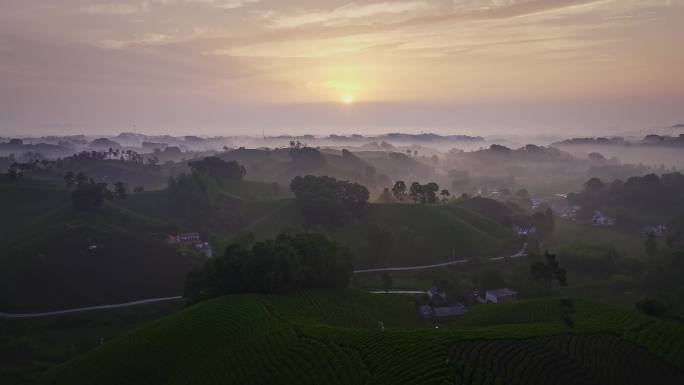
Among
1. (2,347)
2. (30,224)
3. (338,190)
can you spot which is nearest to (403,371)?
(2,347)

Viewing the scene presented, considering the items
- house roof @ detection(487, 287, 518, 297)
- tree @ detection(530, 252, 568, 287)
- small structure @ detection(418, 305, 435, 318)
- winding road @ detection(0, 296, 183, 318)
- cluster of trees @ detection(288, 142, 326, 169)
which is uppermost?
cluster of trees @ detection(288, 142, 326, 169)

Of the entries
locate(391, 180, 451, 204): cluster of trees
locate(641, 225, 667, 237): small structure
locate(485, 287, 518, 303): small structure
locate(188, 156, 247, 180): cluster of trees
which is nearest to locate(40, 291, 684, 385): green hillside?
locate(485, 287, 518, 303): small structure

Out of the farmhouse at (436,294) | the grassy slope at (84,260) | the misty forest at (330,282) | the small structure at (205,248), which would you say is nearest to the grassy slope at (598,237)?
the misty forest at (330,282)

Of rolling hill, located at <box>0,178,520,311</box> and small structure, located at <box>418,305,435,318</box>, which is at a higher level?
rolling hill, located at <box>0,178,520,311</box>

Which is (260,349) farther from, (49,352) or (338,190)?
(338,190)

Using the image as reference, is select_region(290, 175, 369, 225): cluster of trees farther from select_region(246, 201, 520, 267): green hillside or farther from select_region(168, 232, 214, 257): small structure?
select_region(168, 232, 214, 257): small structure
